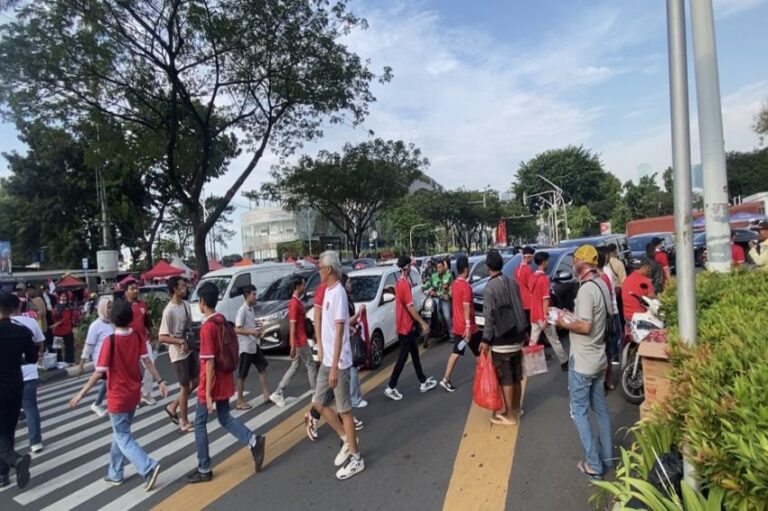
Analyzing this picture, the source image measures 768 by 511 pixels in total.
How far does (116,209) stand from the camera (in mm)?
30344

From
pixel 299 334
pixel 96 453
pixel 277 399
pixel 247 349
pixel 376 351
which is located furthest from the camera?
pixel 376 351

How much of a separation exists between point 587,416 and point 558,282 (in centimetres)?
499

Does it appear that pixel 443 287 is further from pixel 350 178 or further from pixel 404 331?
pixel 350 178

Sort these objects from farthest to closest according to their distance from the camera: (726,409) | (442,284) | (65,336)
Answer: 1. (65,336)
2. (442,284)
3. (726,409)

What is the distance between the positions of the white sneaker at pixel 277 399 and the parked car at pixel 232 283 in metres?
4.67

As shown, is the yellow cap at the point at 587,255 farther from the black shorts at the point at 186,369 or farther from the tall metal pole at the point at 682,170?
the black shorts at the point at 186,369

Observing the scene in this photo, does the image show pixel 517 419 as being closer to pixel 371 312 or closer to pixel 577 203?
pixel 371 312

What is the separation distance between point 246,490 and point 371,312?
4.71 metres

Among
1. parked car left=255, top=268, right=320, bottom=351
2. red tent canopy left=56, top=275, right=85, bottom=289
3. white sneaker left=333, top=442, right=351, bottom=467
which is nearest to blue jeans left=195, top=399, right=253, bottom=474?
white sneaker left=333, top=442, right=351, bottom=467

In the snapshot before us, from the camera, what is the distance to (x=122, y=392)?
4254mm

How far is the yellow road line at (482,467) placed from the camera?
139 inches

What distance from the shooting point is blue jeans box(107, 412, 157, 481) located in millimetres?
4160

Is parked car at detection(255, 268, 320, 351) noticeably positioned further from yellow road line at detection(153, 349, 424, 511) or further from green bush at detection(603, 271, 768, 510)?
green bush at detection(603, 271, 768, 510)

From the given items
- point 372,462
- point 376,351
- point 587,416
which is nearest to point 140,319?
point 376,351
